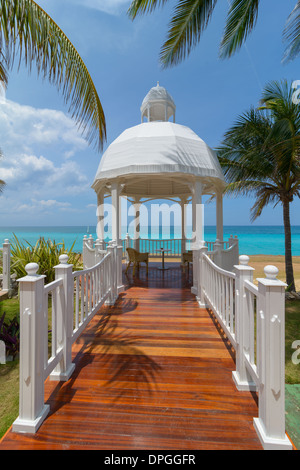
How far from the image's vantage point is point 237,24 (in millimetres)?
4973

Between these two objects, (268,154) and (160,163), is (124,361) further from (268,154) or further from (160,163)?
(268,154)

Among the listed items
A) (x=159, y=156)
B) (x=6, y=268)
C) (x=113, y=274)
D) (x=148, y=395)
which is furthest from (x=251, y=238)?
(x=148, y=395)

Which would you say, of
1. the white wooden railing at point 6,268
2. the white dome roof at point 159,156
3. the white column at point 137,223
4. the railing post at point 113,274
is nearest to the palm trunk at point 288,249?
the white dome roof at point 159,156

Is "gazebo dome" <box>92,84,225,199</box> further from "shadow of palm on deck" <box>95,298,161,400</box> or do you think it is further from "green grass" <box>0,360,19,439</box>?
"green grass" <box>0,360,19,439</box>

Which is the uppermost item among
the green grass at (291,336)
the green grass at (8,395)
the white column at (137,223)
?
the white column at (137,223)

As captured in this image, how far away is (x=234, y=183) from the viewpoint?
32.5ft

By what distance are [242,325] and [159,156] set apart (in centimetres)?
505

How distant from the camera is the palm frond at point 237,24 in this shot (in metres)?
4.78

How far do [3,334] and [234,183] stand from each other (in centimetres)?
979

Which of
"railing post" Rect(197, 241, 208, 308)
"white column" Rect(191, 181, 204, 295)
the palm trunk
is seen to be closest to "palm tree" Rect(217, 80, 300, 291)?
the palm trunk

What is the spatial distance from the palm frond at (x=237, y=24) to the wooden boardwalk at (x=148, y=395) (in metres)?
6.44

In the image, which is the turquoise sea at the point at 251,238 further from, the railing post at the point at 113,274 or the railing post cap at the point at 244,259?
the railing post cap at the point at 244,259

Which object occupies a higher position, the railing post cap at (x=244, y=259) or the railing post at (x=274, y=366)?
the railing post cap at (x=244, y=259)
